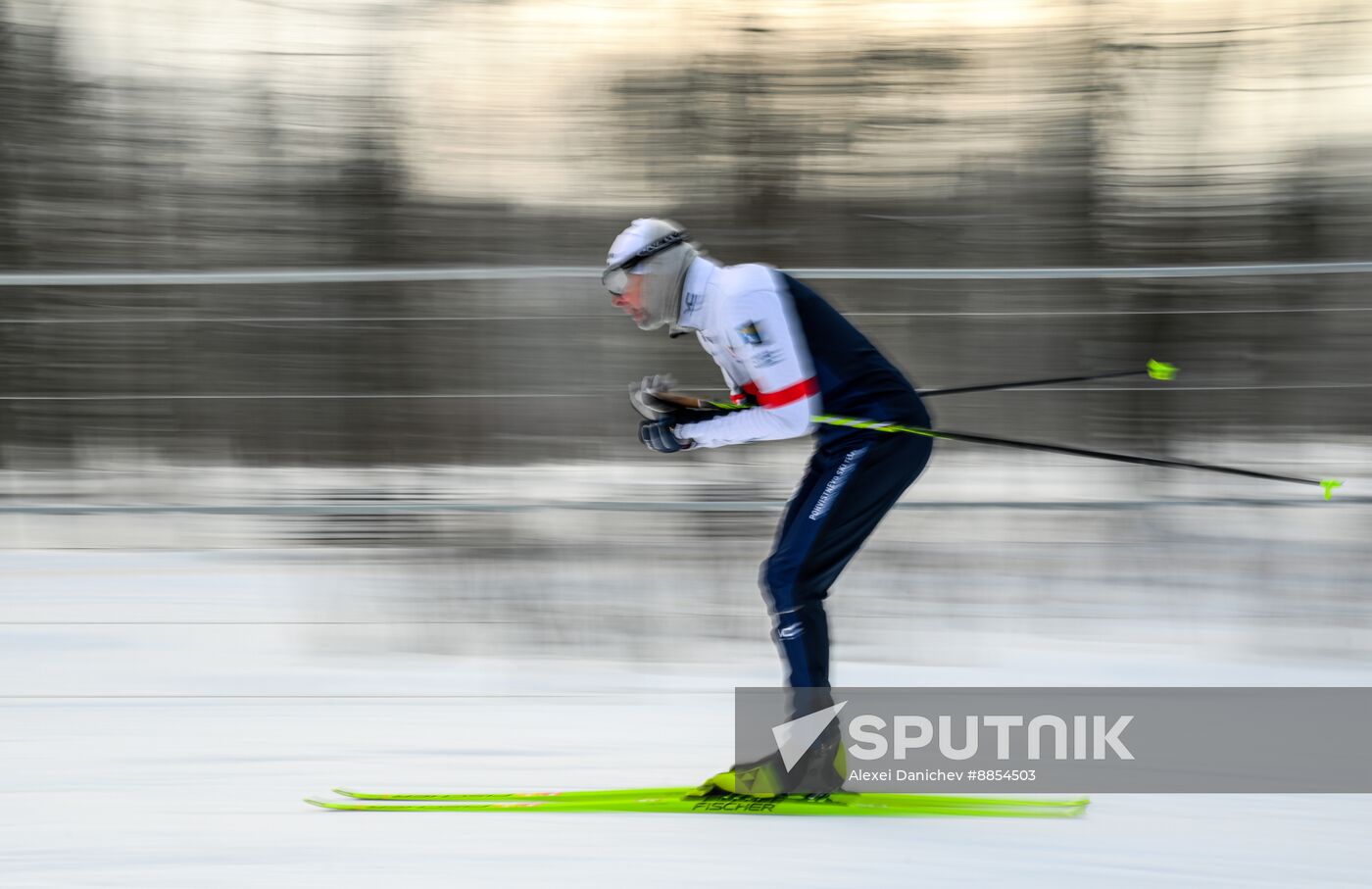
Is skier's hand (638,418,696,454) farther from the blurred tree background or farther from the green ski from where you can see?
the blurred tree background

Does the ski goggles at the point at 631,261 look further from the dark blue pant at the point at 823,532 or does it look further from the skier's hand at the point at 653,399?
the dark blue pant at the point at 823,532

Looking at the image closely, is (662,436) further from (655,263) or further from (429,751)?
(429,751)

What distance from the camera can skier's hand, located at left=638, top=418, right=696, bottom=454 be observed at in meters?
3.21

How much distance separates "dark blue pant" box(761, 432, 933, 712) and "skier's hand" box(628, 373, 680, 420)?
15.9 inches

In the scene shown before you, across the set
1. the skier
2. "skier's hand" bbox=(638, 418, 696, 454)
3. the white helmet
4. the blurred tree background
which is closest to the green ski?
the skier

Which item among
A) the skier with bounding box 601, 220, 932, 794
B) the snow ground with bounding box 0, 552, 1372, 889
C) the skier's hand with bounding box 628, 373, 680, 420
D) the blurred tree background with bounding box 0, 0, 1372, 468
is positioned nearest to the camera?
the snow ground with bounding box 0, 552, 1372, 889

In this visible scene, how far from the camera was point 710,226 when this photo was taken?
16.3 feet

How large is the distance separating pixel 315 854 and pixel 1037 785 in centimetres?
177

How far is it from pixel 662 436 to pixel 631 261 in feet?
1.46

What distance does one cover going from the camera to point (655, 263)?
10.2ft

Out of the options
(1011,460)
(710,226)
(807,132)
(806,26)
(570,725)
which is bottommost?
(570,725)

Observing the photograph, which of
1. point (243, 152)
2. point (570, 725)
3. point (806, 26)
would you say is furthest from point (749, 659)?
point (243, 152)

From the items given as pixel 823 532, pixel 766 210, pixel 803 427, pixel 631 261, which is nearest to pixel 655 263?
pixel 631 261

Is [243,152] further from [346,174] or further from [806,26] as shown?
[806,26]
